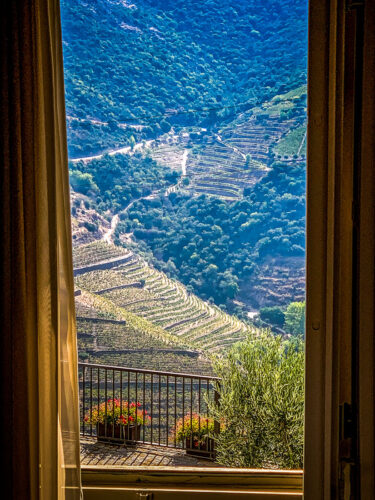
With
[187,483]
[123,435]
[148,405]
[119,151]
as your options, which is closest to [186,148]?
[119,151]

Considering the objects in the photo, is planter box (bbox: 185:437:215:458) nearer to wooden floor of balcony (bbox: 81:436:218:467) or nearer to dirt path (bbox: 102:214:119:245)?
wooden floor of balcony (bbox: 81:436:218:467)

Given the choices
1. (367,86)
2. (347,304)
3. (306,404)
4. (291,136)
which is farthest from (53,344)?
(367,86)

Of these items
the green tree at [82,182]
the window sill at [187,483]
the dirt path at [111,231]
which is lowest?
the window sill at [187,483]

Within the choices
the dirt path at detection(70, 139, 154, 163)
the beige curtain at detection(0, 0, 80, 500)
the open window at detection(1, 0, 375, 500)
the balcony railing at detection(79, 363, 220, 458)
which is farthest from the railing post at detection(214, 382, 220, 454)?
the dirt path at detection(70, 139, 154, 163)

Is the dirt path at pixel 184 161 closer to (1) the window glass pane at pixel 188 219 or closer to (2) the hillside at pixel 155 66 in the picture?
(1) the window glass pane at pixel 188 219

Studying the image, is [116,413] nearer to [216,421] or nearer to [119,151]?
[216,421]

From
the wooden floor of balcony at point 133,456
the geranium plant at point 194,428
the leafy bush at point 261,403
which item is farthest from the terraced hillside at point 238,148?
the wooden floor of balcony at point 133,456
